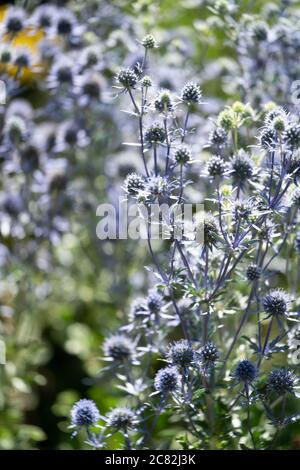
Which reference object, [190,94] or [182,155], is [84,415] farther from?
[190,94]

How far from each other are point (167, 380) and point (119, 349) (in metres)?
0.27

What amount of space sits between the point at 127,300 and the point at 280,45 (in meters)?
1.18

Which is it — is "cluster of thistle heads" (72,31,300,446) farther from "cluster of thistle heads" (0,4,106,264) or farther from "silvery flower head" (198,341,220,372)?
"cluster of thistle heads" (0,4,106,264)

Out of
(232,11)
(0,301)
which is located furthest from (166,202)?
(0,301)

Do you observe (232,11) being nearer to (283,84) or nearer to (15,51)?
(283,84)

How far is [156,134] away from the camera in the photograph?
1.61 meters

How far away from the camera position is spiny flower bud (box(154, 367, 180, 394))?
1577 mm

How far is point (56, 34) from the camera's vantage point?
2.60 meters

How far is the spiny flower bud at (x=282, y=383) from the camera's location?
5.13ft

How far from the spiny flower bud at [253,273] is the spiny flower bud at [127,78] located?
0.56 meters

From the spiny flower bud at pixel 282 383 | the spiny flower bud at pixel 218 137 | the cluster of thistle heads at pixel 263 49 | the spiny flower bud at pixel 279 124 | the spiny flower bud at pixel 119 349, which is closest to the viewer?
the spiny flower bud at pixel 279 124

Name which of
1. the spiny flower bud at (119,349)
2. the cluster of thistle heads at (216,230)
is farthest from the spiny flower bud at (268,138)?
the spiny flower bud at (119,349)

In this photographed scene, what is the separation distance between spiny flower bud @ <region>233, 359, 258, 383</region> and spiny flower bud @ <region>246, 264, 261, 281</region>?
0.22 meters

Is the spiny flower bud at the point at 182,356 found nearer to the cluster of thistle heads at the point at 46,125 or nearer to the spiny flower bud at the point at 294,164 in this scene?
the spiny flower bud at the point at 294,164
